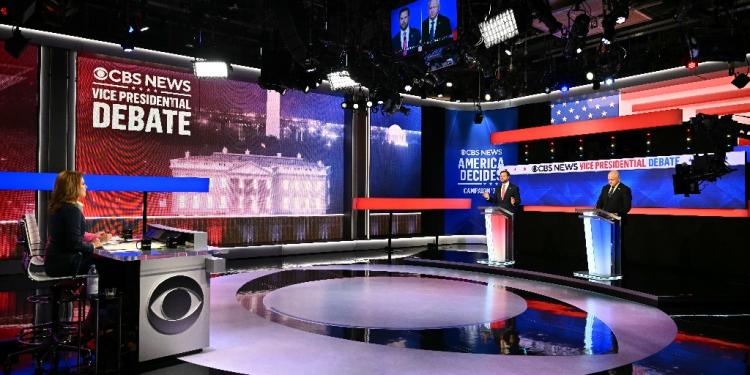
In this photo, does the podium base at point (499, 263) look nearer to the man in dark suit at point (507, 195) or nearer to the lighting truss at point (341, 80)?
the man in dark suit at point (507, 195)

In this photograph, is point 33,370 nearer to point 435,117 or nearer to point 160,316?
point 160,316

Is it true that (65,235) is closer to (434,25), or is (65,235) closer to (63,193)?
(63,193)

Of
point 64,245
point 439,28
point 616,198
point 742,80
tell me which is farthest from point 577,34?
point 64,245

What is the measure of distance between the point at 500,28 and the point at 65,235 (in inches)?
198

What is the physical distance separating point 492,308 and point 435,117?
27.1ft

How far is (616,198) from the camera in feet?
21.5

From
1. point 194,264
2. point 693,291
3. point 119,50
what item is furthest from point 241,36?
point 693,291

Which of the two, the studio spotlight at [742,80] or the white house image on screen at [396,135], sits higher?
the studio spotlight at [742,80]

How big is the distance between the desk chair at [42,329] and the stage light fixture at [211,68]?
436cm

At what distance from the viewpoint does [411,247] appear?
12.1 metres

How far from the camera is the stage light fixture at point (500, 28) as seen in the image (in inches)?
235

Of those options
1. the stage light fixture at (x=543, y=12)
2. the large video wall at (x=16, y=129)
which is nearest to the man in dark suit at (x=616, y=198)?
the stage light fixture at (x=543, y=12)

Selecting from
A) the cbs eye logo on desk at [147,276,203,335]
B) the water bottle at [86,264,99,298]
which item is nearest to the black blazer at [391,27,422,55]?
the cbs eye logo on desk at [147,276,203,335]

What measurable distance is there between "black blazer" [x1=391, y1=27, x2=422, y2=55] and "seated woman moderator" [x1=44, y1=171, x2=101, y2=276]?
4566 millimetres
